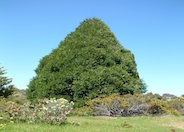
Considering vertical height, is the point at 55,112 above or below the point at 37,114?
above

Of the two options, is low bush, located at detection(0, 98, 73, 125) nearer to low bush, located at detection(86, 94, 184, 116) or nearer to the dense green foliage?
low bush, located at detection(86, 94, 184, 116)

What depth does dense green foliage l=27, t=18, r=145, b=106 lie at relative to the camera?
70.6 ft

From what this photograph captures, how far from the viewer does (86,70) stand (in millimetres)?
21875

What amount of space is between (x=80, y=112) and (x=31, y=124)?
288 inches

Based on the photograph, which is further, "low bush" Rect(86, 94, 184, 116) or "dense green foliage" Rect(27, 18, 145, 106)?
"dense green foliage" Rect(27, 18, 145, 106)

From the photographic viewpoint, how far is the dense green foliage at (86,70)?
21.5 meters

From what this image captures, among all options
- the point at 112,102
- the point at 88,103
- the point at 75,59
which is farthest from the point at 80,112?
the point at 75,59

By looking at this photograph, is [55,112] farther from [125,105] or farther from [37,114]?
[125,105]

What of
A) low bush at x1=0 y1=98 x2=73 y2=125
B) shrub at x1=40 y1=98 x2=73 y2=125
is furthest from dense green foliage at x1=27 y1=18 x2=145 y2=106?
low bush at x1=0 y1=98 x2=73 y2=125

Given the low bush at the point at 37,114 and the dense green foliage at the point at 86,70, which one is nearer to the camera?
the low bush at the point at 37,114

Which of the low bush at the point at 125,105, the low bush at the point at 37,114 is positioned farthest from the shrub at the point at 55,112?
the low bush at the point at 125,105

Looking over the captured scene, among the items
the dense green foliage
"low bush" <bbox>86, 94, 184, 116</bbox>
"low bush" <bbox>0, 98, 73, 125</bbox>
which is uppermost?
the dense green foliage

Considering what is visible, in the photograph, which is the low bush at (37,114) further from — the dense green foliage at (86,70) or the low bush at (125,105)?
the dense green foliage at (86,70)

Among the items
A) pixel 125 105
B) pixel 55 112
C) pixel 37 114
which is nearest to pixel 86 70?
pixel 125 105
